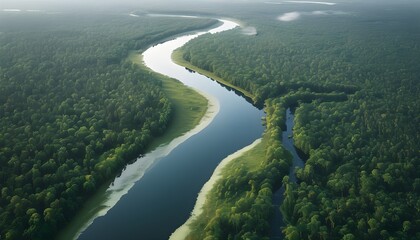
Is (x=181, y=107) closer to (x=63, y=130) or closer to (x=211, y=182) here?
(x=63, y=130)

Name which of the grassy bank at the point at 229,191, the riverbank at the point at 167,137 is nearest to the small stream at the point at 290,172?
the grassy bank at the point at 229,191

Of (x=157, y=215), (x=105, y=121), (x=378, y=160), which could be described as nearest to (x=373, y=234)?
(x=378, y=160)

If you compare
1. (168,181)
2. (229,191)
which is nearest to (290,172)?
(229,191)

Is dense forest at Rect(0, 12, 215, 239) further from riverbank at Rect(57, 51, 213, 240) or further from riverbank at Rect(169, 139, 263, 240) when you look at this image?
riverbank at Rect(169, 139, 263, 240)

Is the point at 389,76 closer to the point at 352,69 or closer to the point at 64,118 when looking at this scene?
the point at 352,69

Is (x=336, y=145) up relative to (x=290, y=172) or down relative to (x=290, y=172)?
up

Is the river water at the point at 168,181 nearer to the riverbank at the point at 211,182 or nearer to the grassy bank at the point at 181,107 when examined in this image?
the riverbank at the point at 211,182

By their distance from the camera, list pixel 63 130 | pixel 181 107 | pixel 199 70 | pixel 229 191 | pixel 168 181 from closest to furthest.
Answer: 1. pixel 229 191
2. pixel 168 181
3. pixel 63 130
4. pixel 181 107
5. pixel 199 70
